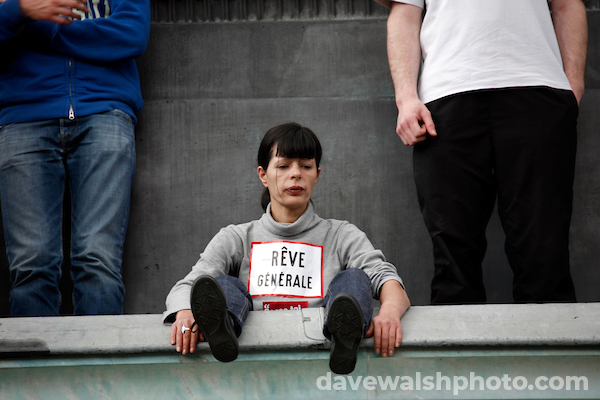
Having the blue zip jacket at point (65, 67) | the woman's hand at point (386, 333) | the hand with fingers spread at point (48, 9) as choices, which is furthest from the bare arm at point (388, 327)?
the hand with fingers spread at point (48, 9)

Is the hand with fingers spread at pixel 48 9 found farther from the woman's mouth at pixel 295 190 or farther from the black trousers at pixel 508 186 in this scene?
the black trousers at pixel 508 186

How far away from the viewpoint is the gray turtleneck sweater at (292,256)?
153 cm

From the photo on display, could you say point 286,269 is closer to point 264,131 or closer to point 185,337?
point 185,337

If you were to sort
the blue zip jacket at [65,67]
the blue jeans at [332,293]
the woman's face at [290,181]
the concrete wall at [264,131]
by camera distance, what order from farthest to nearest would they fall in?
the concrete wall at [264,131] < the blue zip jacket at [65,67] < the woman's face at [290,181] < the blue jeans at [332,293]

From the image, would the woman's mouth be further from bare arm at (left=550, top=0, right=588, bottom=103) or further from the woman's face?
bare arm at (left=550, top=0, right=588, bottom=103)

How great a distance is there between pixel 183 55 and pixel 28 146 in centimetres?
79

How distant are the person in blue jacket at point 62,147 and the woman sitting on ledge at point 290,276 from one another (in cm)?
36

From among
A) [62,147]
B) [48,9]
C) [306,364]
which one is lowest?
[306,364]

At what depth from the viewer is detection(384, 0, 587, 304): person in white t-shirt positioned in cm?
152

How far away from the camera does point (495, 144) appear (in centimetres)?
156

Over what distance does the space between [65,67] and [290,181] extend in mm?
804

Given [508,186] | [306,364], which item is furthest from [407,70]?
[306,364]

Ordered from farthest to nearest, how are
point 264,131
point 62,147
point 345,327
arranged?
point 264,131
point 62,147
point 345,327

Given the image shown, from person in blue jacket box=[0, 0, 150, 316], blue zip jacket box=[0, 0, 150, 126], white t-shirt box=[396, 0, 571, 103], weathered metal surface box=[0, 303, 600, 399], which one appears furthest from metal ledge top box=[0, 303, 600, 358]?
blue zip jacket box=[0, 0, 150, 126]
